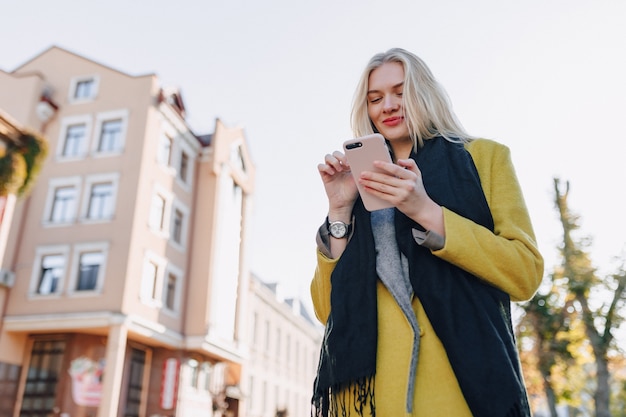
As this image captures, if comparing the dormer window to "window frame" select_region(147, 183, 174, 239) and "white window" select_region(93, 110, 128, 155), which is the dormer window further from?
"window frame" select_region(147, 183, 174, 239)

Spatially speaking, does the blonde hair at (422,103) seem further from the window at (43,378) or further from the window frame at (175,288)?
the window frame at (175,288)

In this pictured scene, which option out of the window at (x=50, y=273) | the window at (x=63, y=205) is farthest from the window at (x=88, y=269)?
the window at (x=63, y=205)

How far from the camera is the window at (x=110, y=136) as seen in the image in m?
22.1

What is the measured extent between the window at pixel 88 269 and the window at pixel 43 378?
234 centimetres

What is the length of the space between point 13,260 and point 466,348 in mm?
22725

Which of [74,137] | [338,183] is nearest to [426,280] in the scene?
[338,183]

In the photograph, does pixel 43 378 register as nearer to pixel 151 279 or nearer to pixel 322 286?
pixel 151 279

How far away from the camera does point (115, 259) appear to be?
1980 centimetres

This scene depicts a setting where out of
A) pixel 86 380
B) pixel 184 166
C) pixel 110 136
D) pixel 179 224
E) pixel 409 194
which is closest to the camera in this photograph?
pixel 409 194

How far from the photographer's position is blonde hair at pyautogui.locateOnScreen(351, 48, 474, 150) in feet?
5.72

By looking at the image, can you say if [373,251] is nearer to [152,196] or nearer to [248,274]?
[152,196]

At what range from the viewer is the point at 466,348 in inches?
49.1

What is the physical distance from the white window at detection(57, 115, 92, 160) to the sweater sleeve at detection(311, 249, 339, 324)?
74.2 feet

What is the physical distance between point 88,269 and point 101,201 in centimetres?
286
